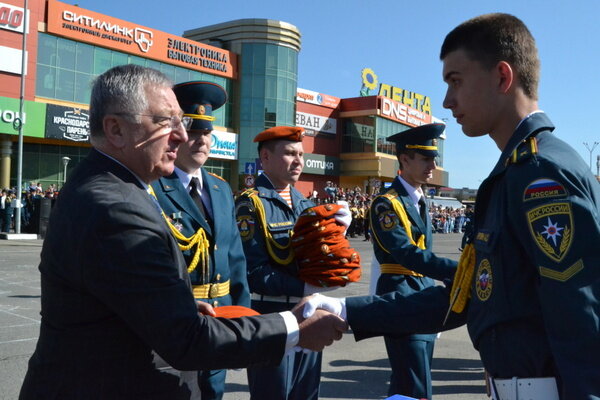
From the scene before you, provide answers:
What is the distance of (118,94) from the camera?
6.41 ft

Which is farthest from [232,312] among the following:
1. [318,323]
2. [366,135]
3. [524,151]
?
[366,135]

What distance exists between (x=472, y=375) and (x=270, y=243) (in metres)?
3.05

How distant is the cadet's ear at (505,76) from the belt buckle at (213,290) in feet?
6.45

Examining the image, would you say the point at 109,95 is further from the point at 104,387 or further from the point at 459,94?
the point at 459,94

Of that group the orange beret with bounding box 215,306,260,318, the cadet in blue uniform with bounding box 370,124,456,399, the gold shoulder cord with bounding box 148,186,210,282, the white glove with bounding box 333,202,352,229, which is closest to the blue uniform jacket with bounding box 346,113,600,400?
the orange beret with bounding box 215,306,260,318

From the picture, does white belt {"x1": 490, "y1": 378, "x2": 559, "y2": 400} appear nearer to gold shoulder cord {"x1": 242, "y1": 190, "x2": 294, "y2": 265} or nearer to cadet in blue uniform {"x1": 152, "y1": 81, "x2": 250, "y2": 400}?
cadet in blue uniform {"x1": 152, "y1": 81, "x2": 250, "y2": 400}

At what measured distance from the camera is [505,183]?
1.83m

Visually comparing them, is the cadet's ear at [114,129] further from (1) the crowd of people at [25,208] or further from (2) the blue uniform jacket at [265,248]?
(1) the crowd of people at [25,208]

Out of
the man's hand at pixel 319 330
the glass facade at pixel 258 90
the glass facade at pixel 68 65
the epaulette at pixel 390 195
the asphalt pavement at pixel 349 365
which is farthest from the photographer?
the glass facade at pixel 258 90

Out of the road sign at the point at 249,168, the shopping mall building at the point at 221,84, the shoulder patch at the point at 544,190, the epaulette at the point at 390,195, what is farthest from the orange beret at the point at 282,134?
the road sign at the point at 249,168

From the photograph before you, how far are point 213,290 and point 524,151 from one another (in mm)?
2023

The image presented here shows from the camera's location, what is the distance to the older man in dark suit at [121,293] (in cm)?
174

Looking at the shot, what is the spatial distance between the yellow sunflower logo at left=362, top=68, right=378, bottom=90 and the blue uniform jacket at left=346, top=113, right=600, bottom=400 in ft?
161

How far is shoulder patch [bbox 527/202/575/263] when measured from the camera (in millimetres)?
1563
